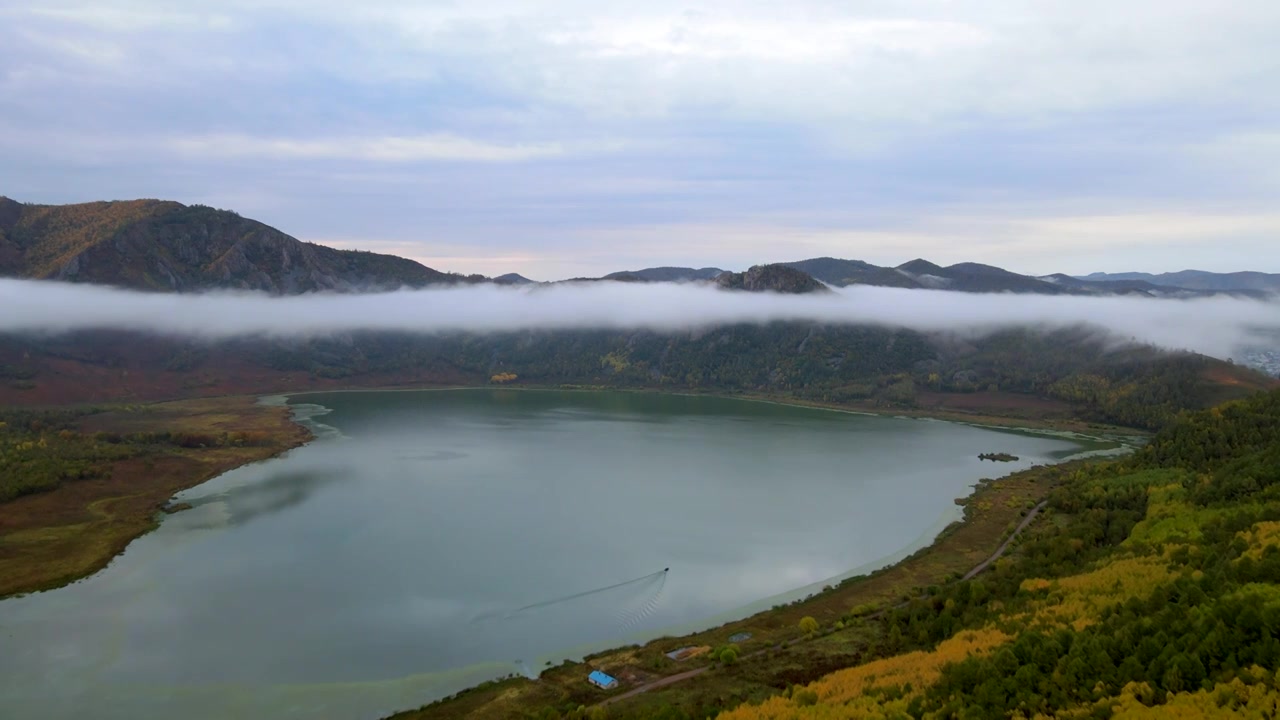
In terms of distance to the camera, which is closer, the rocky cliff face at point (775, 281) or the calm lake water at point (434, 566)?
the calm lake water at point (434, 566)

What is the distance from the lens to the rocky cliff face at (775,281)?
148m

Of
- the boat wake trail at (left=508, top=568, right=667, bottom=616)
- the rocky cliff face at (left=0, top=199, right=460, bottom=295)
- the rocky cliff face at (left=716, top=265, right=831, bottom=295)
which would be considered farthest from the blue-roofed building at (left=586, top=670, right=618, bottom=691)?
the rocky cliff face at (left=716, top=265, right=831, bottom=295)

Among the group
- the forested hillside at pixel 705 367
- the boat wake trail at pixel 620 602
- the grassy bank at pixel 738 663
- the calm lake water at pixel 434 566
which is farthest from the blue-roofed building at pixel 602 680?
the forested hillside at pixel 705 367

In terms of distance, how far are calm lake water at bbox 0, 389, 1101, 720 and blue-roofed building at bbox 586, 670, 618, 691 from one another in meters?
2.26

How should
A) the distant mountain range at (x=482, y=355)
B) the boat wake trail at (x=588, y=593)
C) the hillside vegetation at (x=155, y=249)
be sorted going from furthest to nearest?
the hillside vegetation at (x=155, y=249), the distant mountain range at (x=482, y=355), the boat wake trail at (x=588, y=593)

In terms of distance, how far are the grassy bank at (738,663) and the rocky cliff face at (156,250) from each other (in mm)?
123575

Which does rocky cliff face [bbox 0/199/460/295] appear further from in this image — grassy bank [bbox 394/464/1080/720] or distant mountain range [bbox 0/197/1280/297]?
grassy bank [bbox 394/464/1080/720]

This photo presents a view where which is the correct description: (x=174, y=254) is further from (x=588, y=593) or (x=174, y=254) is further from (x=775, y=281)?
(x=588, y=593)

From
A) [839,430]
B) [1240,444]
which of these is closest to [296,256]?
[839,430]

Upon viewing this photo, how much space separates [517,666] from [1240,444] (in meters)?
34.0

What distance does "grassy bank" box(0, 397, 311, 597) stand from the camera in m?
32.5

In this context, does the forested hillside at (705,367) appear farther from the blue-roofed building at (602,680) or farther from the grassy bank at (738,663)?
the blue-roofed building at (602,680)

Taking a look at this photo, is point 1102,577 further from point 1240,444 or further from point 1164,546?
point 1240,444

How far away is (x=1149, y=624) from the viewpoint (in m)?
14.6
